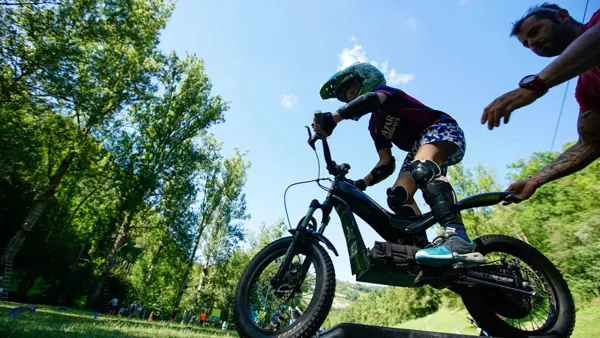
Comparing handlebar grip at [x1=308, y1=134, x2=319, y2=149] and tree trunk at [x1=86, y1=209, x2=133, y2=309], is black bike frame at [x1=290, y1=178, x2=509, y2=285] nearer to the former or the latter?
handlebar grip at [x1=308, y1=134, x2=319, y2=149]

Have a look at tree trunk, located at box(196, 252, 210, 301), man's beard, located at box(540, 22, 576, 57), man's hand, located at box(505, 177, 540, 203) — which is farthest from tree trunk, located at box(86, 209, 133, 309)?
man's beard, located at box(540, 22, 576, 57)

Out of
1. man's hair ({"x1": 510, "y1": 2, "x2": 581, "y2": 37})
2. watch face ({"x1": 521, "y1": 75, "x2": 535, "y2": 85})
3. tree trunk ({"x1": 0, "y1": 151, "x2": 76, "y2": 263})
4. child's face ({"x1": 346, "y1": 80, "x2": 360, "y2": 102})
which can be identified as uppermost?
tree trunk ({"x1": 0, "y1": 151, "x2": 76, "y2": 263})

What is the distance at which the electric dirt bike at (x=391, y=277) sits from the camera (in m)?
2.26

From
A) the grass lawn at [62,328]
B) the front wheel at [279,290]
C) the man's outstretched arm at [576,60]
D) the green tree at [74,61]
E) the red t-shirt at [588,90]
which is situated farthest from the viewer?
the green tree at [74,61]

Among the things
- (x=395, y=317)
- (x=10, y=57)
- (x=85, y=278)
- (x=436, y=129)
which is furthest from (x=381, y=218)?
(x=395, y=317)

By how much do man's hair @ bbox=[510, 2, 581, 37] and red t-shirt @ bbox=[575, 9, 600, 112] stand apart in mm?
385

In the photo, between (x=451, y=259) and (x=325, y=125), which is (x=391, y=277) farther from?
(x=325, y=125)

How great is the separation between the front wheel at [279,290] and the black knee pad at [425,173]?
973 millimetres

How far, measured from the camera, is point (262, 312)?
2.53 metres

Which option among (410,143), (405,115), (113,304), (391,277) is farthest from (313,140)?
(113,304)

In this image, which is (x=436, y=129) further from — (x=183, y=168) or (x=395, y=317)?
(x=395, y=317)

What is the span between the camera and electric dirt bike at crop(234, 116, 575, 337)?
2264mm

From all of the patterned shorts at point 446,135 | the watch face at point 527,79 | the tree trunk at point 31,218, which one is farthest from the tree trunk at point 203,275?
the watch face at point 527,79

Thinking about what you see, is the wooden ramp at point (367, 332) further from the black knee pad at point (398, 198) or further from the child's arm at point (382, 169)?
the child's arm at point (382, 169)
